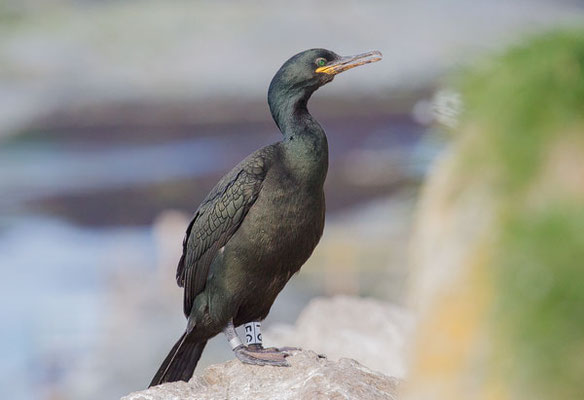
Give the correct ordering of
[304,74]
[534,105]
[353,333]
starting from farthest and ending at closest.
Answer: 1. [353,333]
2. [304,74]
3. [534,105]

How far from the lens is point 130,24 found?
10766 mm

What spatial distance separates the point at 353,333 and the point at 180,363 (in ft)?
4.39

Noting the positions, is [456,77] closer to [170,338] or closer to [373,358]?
[373,358]

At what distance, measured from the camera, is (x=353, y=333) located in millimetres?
5043

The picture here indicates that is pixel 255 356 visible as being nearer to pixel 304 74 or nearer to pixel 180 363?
pixel 180 363

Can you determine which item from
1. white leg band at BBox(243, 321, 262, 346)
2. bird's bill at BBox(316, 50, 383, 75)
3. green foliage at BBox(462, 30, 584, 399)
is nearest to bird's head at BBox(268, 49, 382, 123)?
bird's bill at BBox(316, 50, 383, 75)

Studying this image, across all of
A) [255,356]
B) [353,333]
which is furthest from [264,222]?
[353,333]

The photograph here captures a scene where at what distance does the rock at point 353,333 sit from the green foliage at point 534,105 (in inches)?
138

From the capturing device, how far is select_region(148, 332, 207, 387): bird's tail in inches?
155

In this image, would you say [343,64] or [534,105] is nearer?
[534,105]

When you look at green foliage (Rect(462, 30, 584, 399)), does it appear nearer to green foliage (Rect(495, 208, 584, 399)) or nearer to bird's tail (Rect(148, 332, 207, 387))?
green foliage (Rect(495, 208, 584, 399))

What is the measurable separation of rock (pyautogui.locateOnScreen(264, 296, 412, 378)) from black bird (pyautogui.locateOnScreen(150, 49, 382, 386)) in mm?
1168

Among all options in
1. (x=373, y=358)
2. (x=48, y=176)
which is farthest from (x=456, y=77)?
(x=48, y=176)

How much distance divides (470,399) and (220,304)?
2.51 meters
